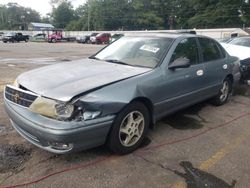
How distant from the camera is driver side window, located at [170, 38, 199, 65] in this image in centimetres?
463

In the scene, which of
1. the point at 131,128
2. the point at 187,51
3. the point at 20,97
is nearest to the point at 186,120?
the point at 187,51

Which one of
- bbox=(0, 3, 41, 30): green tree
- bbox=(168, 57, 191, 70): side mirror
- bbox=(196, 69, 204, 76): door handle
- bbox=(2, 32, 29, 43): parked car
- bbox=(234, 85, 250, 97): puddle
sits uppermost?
bbox=(0, 3, 41, 30): green tree

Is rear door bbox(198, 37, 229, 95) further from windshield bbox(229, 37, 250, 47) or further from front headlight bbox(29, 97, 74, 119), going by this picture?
windshield bbox(229, 37, 250, 47)

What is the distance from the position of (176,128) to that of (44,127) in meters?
2.35

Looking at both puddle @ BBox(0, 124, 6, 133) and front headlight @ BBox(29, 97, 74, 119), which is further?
puddle @ BBox(0, 124, 6, 133)

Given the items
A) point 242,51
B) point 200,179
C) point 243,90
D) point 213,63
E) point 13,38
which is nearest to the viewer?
point 200,179

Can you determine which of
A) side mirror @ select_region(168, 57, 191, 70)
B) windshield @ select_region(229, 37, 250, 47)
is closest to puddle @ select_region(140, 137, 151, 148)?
side mirror @ select_region(168, 57, 191, 70)

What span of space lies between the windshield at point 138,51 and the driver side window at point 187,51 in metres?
0.18

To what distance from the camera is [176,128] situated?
484 cm

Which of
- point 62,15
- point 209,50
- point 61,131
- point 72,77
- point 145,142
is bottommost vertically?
point 145,142

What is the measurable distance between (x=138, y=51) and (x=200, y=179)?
2.21m

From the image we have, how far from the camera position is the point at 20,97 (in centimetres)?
362

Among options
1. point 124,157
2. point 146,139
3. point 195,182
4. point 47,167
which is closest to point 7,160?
point 47,167

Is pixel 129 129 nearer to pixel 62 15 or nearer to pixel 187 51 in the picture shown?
pixel 187 51
